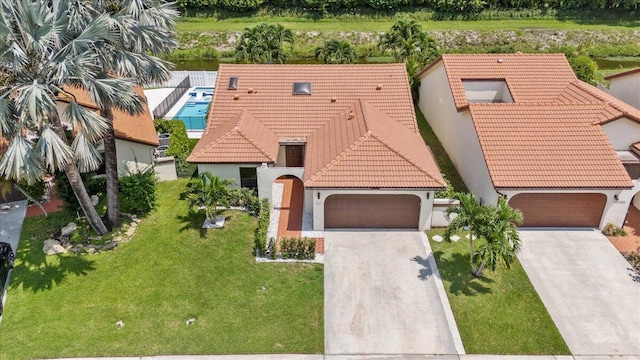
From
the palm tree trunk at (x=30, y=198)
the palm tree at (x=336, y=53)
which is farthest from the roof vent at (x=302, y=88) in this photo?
the palm tree trunk at (x=30, y=198)

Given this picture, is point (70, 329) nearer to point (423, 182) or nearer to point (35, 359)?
point (35, 359)

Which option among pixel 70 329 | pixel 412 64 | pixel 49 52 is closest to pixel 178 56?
pixel 412 64

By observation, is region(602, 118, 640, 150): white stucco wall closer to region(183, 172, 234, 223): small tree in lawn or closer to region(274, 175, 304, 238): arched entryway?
region(274, 175, 304, 238): arched entryway

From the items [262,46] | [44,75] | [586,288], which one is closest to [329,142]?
[44,75]

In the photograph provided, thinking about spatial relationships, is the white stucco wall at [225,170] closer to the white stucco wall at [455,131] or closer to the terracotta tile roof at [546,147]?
the white stucco wall at [455,131]

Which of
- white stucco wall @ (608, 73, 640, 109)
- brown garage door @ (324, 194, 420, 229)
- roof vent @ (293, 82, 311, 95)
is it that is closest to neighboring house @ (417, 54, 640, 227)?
brown garage door @ (324, 194, 420, 229)
